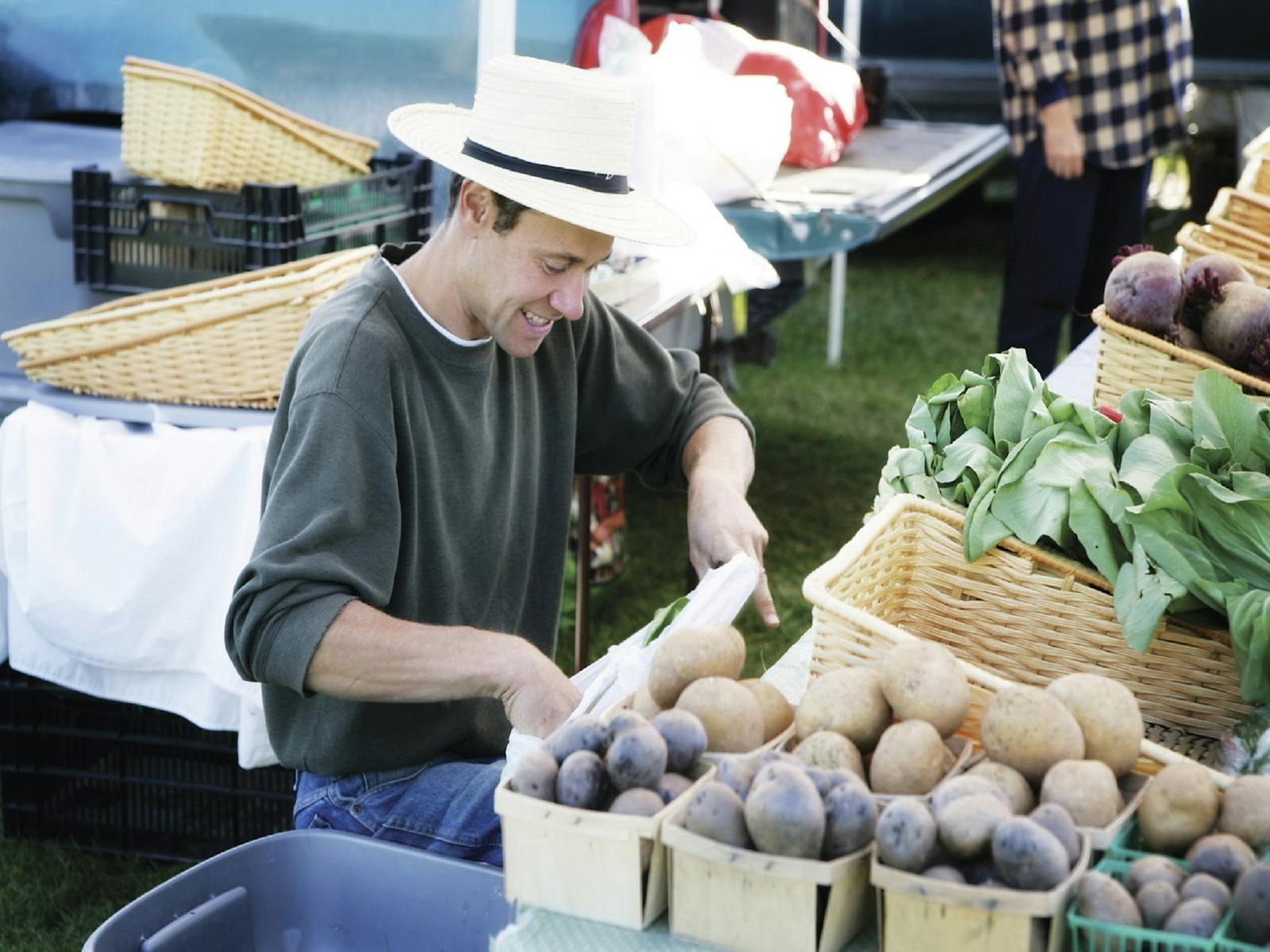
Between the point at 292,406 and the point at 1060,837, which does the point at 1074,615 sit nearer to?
the point at 1060,837

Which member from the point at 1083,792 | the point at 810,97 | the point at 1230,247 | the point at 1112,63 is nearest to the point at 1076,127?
the point at 1112,63

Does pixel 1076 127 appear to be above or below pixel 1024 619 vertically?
above

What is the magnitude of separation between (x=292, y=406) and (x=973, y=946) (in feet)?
3.57

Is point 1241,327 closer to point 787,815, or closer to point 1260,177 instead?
point 1260,177

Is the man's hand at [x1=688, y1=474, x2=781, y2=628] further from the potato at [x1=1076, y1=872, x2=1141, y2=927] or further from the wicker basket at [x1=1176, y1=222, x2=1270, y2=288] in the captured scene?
the wicker basket at [x1=1176, y1=222, x2=1270, y2=288]

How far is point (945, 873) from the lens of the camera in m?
1.18

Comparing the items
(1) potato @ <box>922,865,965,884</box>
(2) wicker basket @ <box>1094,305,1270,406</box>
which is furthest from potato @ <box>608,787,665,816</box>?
(2) wicker basket @ <box>1094,305,1270,406</box>

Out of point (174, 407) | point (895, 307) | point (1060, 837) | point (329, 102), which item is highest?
point (329, 102)

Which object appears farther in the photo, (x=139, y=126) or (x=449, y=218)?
(x=139, y=126)

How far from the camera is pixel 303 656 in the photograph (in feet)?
5.64

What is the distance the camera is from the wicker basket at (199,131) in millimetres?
2965

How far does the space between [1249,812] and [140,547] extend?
1966 millimetres

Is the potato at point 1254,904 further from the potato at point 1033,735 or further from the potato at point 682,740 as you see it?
the potato at point 682,740

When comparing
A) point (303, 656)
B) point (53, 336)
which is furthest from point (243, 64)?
point (303, 656)
